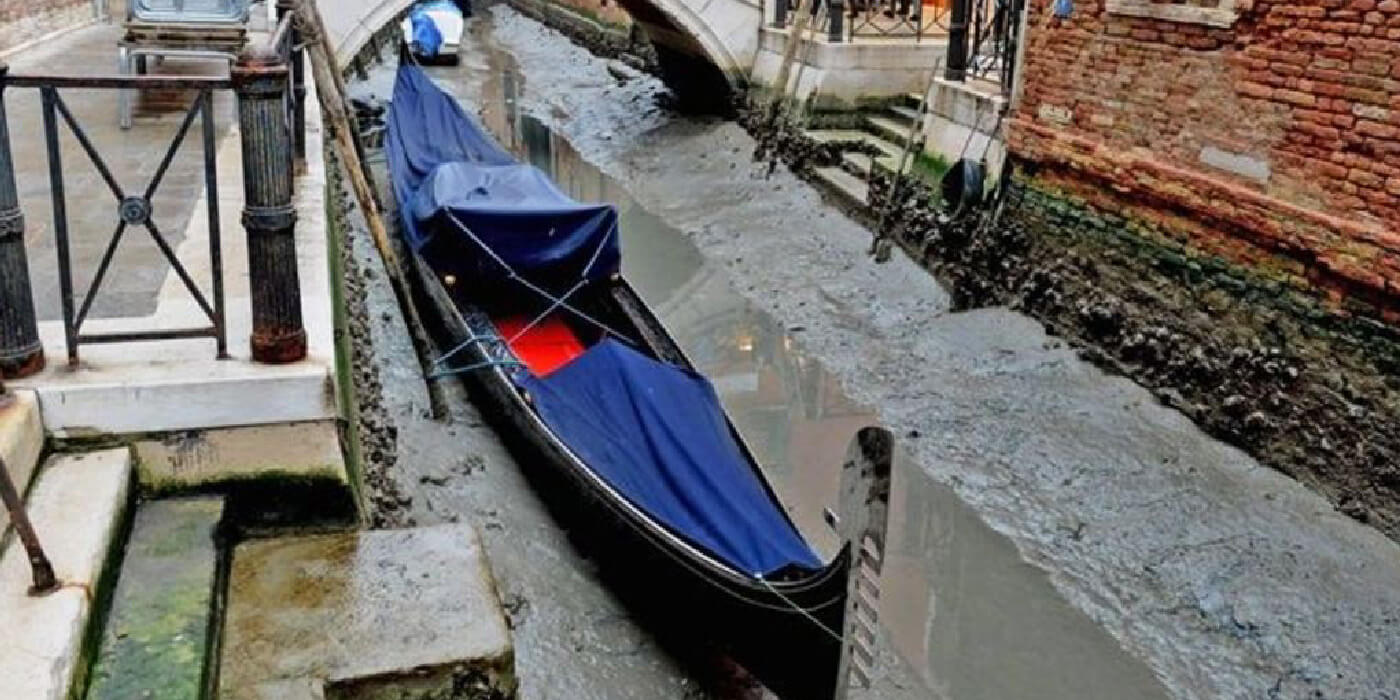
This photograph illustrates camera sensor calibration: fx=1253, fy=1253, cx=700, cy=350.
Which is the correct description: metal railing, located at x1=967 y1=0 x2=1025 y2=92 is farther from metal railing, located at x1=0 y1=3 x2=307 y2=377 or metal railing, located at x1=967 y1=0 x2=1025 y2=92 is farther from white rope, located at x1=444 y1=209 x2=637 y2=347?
metal railing, located at x1=0 y1=3 x2=307 y2=377

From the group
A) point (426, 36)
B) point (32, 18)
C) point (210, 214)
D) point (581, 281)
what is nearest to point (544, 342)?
point (581, 281)

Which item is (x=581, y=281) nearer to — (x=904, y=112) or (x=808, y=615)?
(x=808, y=615)

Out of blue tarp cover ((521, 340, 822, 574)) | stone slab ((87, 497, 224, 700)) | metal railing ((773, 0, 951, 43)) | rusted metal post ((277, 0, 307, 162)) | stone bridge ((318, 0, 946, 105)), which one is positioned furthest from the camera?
metal railing ((773, 0, 951, 43))

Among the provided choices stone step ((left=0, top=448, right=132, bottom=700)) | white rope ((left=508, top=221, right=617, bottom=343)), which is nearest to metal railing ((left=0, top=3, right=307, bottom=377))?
stone step ((left=0, top=448, right=132, bottom=700))

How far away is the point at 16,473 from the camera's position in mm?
1903

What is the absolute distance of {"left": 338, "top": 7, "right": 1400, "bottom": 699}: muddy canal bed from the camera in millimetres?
3471

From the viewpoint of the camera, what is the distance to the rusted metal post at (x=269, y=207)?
205 centimetres

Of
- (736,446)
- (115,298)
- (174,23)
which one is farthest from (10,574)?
(174,23)

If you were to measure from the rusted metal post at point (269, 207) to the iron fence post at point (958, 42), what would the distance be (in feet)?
18.1

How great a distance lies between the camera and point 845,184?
7.95m

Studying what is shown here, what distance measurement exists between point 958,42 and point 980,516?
143 inches

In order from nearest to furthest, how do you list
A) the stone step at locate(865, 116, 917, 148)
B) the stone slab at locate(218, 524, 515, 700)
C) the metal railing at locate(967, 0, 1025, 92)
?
the stone slab at locate(218, 524, 515, 700)
the metal railing at locate(967, 0, 1025, 92)
the stone step at locate(865, 116, 917, 148)

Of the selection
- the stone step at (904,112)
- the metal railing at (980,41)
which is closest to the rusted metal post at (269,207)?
the metal railing at (980,41)

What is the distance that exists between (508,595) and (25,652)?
2190 mm
